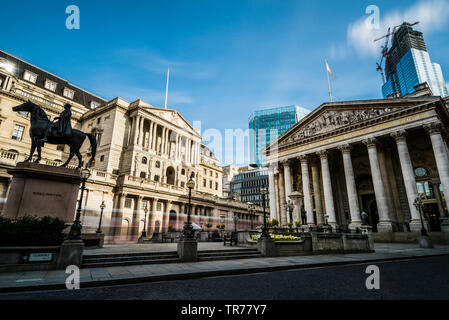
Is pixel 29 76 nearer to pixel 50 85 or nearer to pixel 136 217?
pixel 50 85

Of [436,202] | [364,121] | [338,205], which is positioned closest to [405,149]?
[364,121]

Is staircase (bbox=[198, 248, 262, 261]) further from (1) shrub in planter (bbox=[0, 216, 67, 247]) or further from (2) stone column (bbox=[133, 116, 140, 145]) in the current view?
(2) stone column (bbox=[133, 116, 140, 145])

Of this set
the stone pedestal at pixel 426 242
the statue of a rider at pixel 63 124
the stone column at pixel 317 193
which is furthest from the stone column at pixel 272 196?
the statue of a rider at pixel 63 124

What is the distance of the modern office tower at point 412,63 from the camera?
112 meters

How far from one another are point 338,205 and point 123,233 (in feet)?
115

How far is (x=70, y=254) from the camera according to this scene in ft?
30.9

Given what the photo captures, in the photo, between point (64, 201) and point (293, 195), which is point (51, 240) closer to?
point (64, 201)

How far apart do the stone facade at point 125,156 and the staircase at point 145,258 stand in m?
24.2

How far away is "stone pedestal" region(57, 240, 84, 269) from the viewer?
926cm

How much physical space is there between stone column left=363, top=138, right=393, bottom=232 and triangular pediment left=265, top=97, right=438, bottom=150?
3.77m

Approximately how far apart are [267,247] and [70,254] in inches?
436

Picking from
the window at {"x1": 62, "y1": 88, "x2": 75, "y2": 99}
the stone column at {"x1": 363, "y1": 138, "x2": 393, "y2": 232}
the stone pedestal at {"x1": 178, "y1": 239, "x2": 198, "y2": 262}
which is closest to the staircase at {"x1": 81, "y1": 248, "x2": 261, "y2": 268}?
the stone pedestal at {"x1": 178, "y1": 239, "x2": 198, "y2": 262}

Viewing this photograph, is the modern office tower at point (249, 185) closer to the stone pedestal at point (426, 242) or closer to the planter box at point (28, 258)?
the stone pedestal at point (426, 242)

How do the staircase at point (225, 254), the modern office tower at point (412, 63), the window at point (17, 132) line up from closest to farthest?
the staircase at point (225, 254) → the window at point (17, 132) → the modern office tower at point (412, 63)
